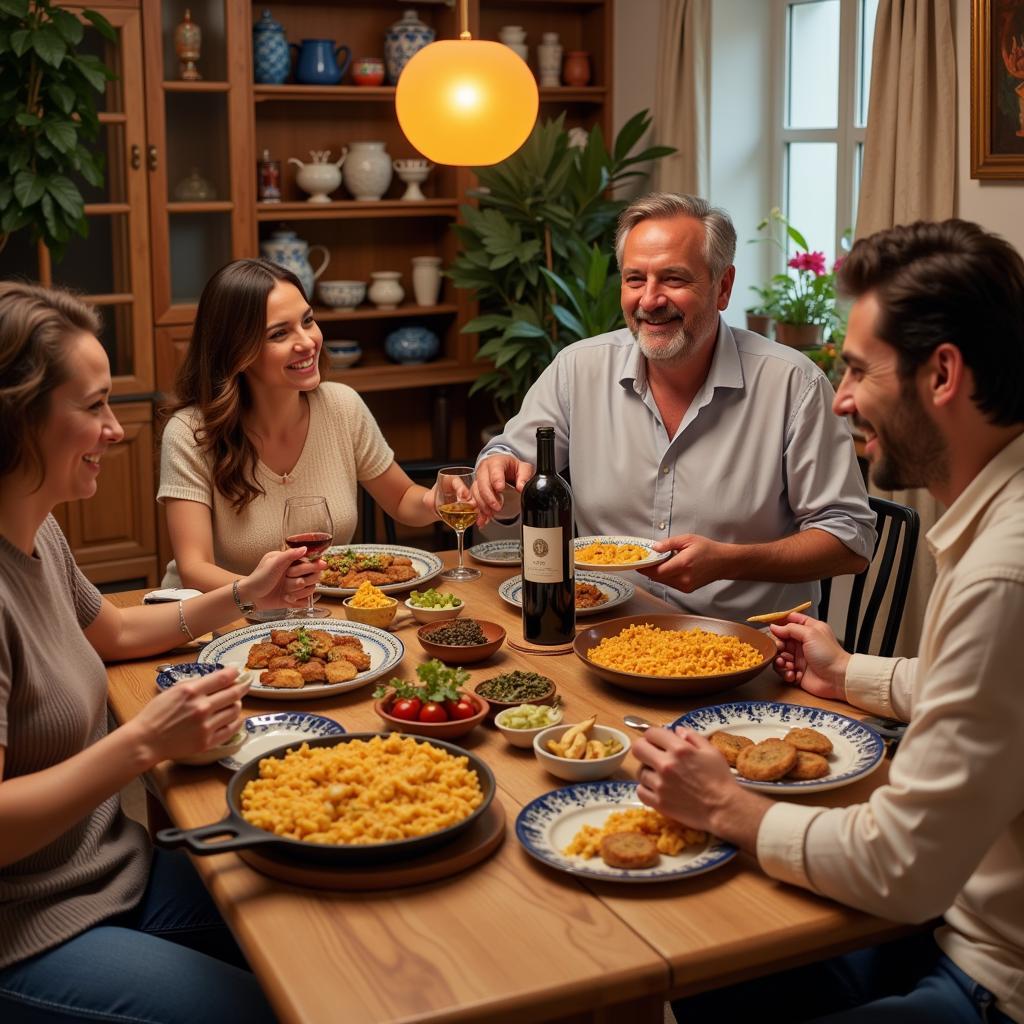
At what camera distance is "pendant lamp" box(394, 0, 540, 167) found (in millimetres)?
2713

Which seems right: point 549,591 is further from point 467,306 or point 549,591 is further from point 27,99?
point 467,306

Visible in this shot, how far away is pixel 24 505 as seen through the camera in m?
1.68

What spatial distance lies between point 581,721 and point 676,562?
0.48 meters

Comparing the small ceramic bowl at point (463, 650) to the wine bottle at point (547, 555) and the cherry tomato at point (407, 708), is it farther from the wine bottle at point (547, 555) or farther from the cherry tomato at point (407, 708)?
the cherry tomato at point (407, 708)

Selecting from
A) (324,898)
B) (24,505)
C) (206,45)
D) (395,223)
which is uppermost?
(206,45)

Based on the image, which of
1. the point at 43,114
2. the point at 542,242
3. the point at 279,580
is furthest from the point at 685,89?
the point at 279,580

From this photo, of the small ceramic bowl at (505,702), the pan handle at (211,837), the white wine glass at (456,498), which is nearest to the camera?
the pan handle at (211,837)

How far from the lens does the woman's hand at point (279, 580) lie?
85.8 inches

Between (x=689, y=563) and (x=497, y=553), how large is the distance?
0.58 metres

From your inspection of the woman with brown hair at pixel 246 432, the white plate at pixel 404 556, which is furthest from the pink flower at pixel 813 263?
the white plate at pixel 404 556

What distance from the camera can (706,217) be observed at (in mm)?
2709

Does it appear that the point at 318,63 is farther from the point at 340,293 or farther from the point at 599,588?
the point at 599,588

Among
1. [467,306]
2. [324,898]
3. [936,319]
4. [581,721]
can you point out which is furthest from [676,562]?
[467,306]

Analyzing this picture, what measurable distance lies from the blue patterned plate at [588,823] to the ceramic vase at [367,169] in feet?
12.7
